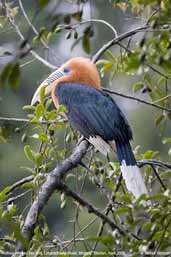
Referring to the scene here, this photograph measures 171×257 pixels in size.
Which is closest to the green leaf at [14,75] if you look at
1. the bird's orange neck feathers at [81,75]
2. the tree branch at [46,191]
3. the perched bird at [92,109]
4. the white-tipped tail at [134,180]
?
the tree branch at [46,191]

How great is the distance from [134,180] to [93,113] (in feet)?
3.00

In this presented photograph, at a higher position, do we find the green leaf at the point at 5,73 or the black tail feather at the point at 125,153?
the green leaf at the point at 5,73

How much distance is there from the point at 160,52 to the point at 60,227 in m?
6.55

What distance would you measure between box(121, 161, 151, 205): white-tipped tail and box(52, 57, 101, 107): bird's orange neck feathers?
3.32ft

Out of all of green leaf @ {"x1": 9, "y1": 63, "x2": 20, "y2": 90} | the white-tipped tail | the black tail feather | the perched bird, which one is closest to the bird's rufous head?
the perched bird

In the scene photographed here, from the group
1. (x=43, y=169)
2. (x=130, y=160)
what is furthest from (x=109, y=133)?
(x=43, y=169)

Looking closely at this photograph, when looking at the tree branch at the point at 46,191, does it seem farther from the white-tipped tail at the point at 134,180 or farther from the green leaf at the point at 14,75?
the green leaf at the point at 14,75

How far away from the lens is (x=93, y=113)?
340cm

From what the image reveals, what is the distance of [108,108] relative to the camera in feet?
11.0

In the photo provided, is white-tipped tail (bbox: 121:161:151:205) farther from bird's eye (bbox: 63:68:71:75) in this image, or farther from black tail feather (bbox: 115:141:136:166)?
bird's eye (bbox: 63:68:71:75)

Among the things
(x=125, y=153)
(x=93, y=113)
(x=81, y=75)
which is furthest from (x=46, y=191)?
(x=81, y=75)

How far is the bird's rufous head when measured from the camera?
366cm

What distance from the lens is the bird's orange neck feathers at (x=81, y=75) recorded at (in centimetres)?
365

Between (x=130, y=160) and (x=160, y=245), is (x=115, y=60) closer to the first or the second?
(x=130, y=160)
